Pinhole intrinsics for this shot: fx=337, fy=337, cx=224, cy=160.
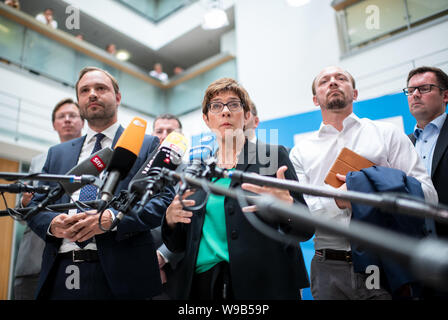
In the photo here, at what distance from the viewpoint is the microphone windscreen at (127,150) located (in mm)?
1172

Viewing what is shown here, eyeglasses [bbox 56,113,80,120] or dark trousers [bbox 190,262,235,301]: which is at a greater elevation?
eyeglasses [bbox 56,113,80,120]

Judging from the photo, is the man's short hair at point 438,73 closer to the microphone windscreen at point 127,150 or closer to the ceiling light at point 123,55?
the microphone windscreen at point 127,150

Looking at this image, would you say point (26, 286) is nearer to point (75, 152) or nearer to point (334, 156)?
point (75, 152)

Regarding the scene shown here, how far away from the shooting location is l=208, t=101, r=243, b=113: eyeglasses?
1.68 m

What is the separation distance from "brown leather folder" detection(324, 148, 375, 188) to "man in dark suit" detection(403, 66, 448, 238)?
60 centimetres

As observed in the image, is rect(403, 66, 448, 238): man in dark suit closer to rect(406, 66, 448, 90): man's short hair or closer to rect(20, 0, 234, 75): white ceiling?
rect(406, 66, 448, 90): man's short hair

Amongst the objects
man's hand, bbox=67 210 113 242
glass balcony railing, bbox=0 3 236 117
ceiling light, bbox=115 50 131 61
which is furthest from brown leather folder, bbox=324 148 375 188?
ceiling light, bbox=115 50 131 61

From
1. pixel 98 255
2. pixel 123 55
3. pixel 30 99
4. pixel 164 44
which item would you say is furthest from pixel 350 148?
pixel 123 55

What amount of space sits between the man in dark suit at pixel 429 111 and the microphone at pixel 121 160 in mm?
1621

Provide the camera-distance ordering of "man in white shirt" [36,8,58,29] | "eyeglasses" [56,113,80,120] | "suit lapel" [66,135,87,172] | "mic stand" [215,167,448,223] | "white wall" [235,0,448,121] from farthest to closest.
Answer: "man in white shirt" [36,8,58,29] < "white wall" [235,0,448,121] < "eyeglasses" [56,113,80,120] < "suit lapel" [66,135,87,172] < "mic stand" [215,167,448,223]

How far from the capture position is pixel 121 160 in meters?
1.18

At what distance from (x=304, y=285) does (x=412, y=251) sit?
0.95m

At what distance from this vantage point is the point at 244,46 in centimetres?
612

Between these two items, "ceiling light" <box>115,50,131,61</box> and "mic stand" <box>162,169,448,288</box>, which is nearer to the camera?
"mic stand" <box>162,169,448,288</box>
